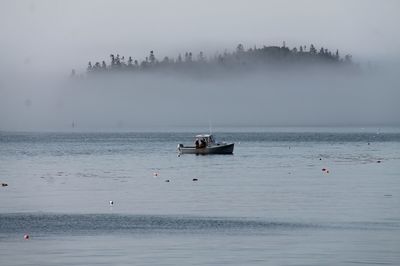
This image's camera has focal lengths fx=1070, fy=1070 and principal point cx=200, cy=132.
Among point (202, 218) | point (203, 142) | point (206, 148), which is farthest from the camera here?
point (203, 142)

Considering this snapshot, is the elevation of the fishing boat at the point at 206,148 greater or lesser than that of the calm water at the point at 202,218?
lesser

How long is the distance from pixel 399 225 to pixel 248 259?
518 inches

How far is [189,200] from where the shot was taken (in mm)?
67438

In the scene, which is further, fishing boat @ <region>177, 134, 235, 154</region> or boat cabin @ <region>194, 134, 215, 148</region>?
boat cabin @ <region>194, 134, 215, 148</region>

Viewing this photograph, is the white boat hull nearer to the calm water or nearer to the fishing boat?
the fishing boat

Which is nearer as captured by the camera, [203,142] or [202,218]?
[202,218]

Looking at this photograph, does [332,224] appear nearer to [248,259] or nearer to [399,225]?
[399,225]

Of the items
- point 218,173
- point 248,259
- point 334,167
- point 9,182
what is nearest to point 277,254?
point 248,259

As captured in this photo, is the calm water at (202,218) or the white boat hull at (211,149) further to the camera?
the white boat hull at (211,149)

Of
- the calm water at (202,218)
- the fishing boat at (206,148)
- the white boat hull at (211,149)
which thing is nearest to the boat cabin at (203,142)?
the fishing boat at (206,148)

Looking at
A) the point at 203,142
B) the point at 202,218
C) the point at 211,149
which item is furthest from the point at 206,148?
the point at 202,218

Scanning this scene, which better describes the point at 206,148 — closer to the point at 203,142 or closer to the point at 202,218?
the point at 203,142

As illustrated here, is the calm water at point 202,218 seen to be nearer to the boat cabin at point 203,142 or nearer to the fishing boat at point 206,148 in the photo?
the fishing boat at point 206,148

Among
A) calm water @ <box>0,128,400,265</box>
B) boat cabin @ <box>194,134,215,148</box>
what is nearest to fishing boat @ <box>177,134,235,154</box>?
boat cabin @ <box>194,134,215,148</box>
